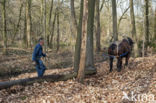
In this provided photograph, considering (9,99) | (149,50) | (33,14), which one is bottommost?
(9,99)

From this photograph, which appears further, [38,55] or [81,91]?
[38,55]

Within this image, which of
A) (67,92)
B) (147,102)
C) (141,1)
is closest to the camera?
(147,102)

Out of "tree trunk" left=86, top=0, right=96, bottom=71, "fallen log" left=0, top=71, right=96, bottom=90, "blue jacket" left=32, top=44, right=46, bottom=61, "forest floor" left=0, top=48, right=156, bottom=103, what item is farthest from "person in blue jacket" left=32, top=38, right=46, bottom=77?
"tree trunk" left=86, top=0, right=96, bottom=71

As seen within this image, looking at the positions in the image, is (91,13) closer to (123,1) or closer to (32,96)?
(32,96)

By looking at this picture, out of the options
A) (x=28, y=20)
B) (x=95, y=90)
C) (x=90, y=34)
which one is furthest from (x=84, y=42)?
(x=28, y=20)

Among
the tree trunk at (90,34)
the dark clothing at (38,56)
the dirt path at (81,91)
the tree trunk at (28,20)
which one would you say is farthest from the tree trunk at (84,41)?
the tree trunk at (28,20)

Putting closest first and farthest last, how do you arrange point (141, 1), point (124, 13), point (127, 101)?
point (127, 101)
point (141, 1)
point (124, 13)

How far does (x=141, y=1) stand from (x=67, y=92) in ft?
53.6

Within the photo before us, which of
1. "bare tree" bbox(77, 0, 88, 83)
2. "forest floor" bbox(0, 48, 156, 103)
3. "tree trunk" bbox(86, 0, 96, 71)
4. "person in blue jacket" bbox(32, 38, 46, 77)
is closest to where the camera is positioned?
"forest floor" bbox(0, 48, 156, 103)

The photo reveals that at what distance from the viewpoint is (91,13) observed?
323 inches

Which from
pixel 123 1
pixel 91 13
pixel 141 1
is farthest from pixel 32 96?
pixel 123 1

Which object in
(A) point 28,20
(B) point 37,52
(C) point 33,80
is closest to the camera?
(C) point 33,80

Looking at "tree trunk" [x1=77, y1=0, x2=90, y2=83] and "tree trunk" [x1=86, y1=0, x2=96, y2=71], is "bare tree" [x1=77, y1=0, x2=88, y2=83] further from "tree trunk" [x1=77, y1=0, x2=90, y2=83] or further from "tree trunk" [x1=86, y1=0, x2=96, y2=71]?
"tree trunk" [x1=86, y1=0, x2=96, y2=71]

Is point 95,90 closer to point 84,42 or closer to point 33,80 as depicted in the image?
point 84,42
